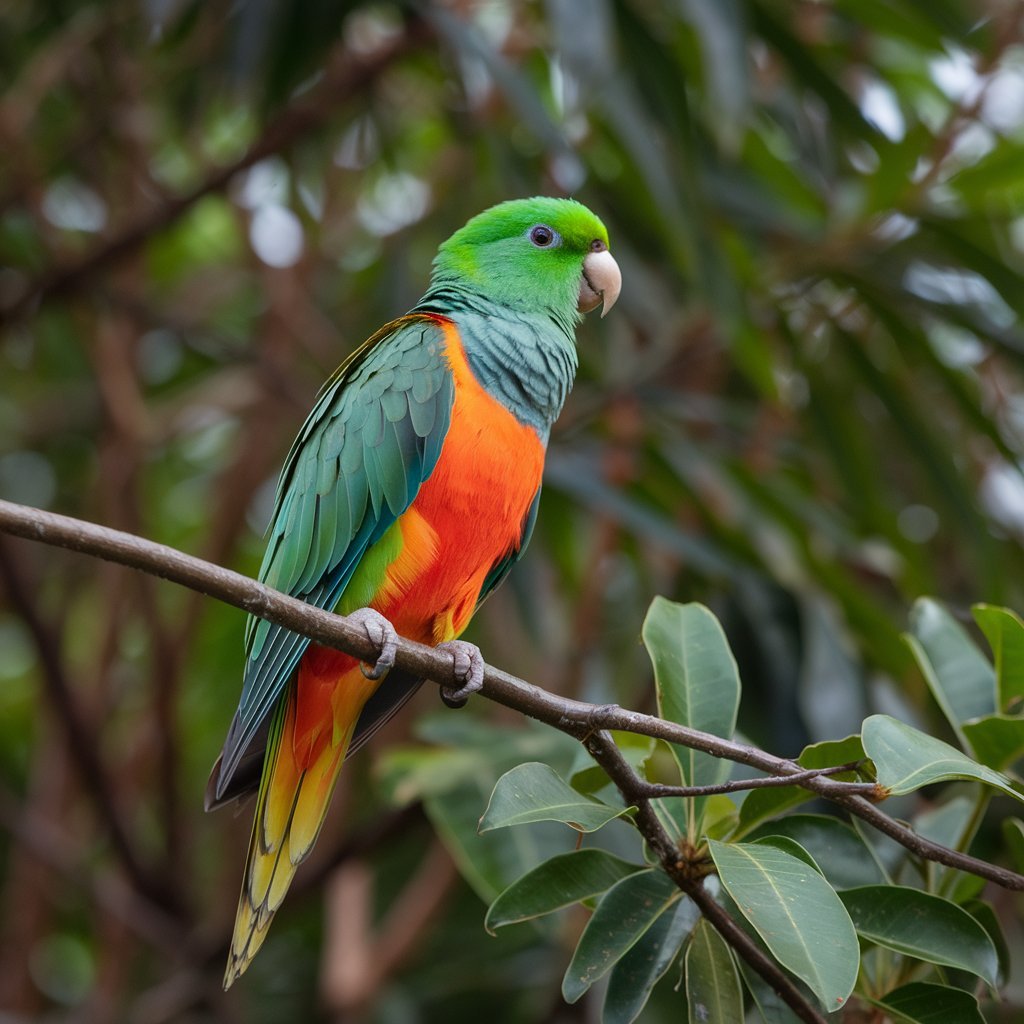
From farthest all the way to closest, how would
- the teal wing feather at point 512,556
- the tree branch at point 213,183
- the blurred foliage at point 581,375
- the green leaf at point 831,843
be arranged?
the tree branch at point 213,183, the blurred foliage at point 581,375, the teal wing feather at point 512,556, the green leaf at point 831,843

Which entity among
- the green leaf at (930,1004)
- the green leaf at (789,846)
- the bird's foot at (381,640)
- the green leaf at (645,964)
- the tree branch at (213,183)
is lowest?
the green leaf at (930,1004)

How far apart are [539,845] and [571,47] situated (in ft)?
6.87

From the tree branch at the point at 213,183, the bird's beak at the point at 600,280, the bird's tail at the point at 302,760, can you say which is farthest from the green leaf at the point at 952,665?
the tree branch at the point at 213,183

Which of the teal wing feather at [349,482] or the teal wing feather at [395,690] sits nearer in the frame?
the teal wing feather at [349,482]

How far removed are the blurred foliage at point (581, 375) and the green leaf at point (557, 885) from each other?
1089 mm

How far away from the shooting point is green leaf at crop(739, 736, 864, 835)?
185cm

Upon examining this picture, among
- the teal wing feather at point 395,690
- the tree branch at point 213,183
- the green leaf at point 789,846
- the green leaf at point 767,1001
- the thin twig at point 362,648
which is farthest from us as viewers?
the tree branch at point 213,183

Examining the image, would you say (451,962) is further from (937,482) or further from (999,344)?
(999,344)

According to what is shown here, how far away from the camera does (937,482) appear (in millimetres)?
3949

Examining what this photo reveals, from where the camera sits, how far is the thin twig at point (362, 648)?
152cm

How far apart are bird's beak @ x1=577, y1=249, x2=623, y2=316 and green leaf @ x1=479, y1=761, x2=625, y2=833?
137 cm

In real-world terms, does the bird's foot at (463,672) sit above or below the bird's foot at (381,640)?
below

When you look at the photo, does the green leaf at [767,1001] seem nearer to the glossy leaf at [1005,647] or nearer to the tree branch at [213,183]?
the glossy leaf at [1005,647]

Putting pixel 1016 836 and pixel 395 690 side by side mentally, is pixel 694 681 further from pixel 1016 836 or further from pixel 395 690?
pixel 395 690
